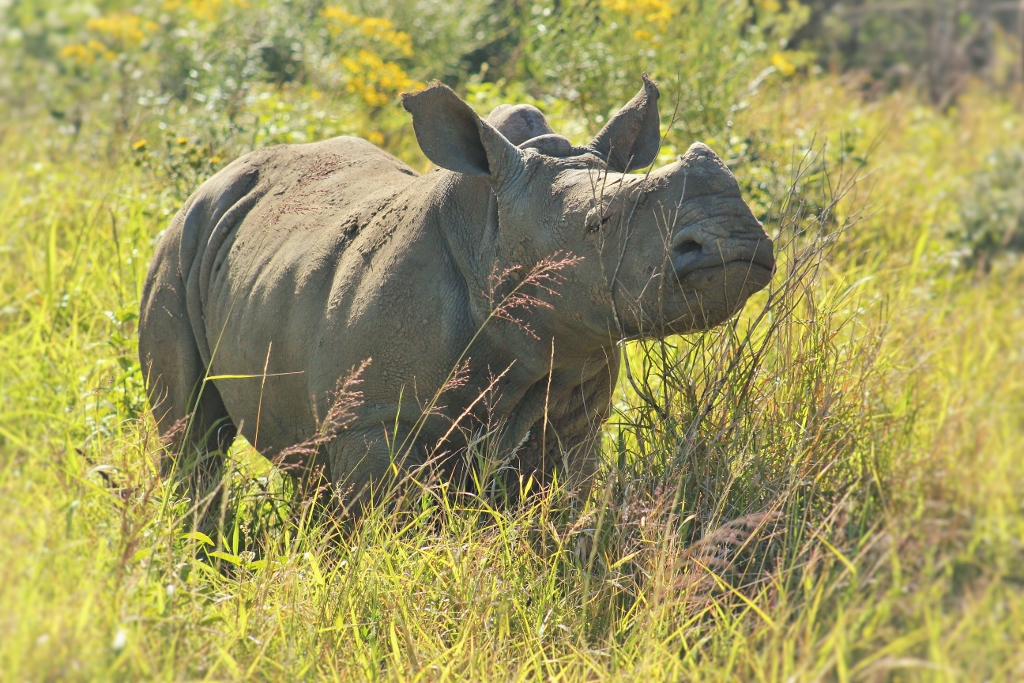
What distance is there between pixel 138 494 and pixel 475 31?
735cm

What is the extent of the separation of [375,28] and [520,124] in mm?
5043

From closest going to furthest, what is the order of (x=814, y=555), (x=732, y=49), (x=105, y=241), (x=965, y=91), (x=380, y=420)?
1. (x=814, y=555)
2. (x=380, y=420)
3. (x=105, y=241)
4. (x=732, y=49)
5. (x=965, y=91)

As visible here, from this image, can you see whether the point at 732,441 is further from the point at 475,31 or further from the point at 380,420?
the point at 475,31

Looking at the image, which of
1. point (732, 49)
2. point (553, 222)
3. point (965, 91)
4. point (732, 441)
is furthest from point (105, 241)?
point (965, 91)

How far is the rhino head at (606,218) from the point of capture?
3053 mm

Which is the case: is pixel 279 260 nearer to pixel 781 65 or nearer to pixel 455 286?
pixel 455 286

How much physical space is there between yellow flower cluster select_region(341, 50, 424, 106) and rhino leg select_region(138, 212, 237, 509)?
3551 mm

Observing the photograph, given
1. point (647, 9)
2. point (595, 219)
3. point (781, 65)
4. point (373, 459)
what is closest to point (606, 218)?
point (595, 219)

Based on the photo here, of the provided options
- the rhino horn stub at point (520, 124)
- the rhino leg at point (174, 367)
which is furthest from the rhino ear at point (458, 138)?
the rhino leg at point (174, 367)

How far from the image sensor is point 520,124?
4004 mm

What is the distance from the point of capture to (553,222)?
3.47m

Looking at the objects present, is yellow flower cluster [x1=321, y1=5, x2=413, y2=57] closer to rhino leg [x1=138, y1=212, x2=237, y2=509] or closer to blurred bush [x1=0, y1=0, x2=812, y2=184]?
blurred bush [x1=0, y1=0, x2=812, y2=184]

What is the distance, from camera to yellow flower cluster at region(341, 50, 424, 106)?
7906 mm

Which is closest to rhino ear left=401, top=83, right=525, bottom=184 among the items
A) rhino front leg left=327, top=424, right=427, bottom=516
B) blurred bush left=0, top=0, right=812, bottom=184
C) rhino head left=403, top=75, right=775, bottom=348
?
rhino head left=403, top=75, right=775, bottom=348
